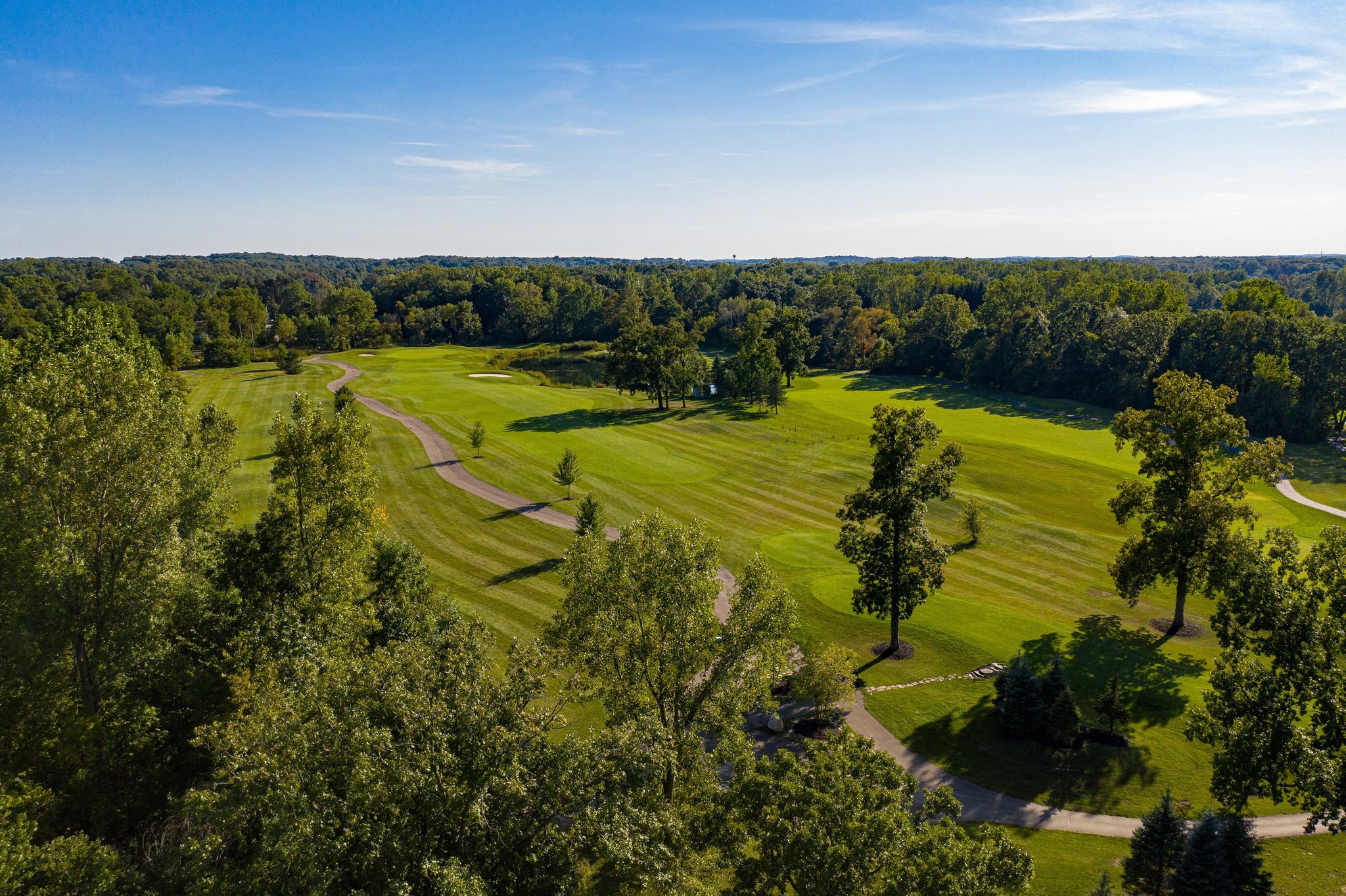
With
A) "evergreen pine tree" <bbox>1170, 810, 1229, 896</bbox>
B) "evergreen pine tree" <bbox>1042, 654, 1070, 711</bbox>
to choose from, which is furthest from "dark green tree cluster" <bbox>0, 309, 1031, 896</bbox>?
"evergreen pine tree" <bbox>1042, 654, 1070, 711</bbox>

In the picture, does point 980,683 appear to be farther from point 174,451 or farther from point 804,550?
point 174,451

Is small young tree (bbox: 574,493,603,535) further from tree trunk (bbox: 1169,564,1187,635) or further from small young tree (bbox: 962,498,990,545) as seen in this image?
tree trunk (bbox: 1169,564,1187,635)

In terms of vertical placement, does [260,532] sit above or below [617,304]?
below

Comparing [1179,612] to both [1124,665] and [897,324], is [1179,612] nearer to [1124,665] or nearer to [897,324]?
[1124,665]

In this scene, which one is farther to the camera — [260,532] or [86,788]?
[260,532]

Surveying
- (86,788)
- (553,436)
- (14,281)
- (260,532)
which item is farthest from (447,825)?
(14,281)

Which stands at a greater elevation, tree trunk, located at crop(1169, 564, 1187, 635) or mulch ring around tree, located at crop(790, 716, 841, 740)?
tree trunk, located at crop(1169, 564, 1187, 635)
